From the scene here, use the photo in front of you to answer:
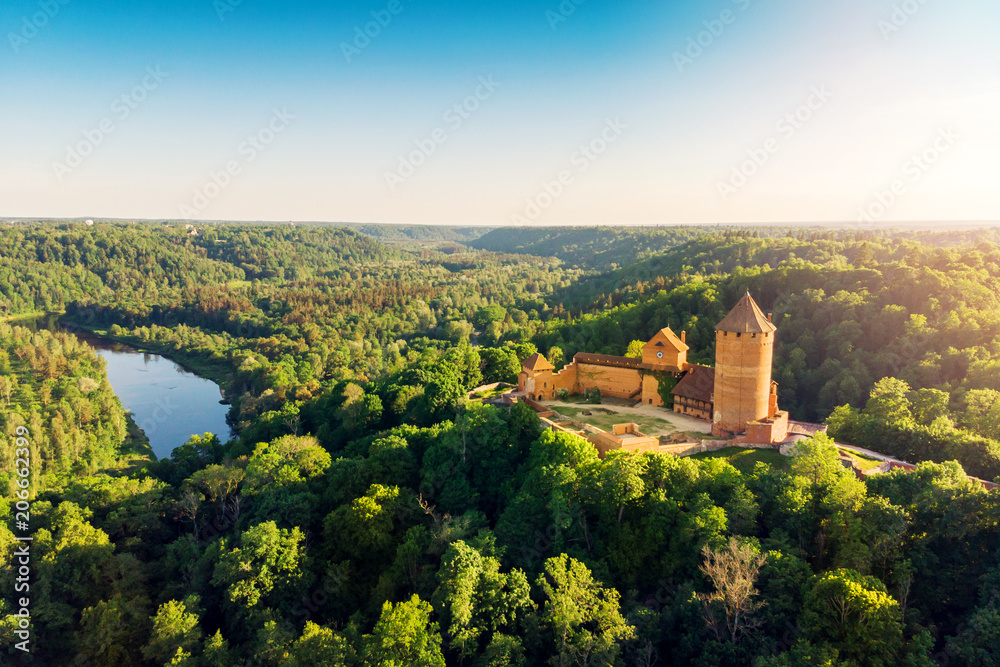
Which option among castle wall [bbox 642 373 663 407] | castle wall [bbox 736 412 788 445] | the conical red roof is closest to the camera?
castle wall [bbox 736 412 788 445]

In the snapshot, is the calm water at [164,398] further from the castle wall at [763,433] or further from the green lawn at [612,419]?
the castle wall at [763,433]

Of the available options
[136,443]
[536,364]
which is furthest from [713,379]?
[136,443]

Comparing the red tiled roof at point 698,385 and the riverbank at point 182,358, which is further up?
the red tiled roof at point 698,385

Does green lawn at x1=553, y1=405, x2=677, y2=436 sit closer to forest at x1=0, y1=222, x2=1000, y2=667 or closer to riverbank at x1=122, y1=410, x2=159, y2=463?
forest at x1=0, y1=222, x2=1000, y2=667

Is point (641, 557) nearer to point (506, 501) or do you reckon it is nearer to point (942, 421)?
point (506, 501)

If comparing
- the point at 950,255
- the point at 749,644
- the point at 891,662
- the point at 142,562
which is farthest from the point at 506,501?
the point at 950,255

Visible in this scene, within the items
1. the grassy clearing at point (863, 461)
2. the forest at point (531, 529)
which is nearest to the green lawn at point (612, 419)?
the forest at point (531, 529)

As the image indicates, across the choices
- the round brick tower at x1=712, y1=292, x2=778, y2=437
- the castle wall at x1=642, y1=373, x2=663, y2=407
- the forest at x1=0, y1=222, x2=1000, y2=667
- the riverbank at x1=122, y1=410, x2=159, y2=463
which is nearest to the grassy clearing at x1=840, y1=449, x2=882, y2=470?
the forest at x1=0, y1=222, x2=1000, y2=667
